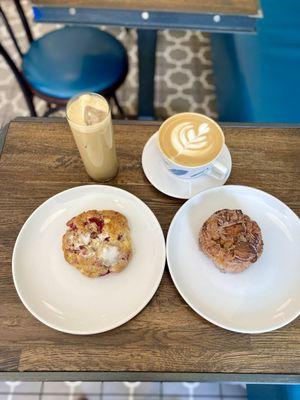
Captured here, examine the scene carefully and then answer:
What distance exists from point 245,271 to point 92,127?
1.43ft

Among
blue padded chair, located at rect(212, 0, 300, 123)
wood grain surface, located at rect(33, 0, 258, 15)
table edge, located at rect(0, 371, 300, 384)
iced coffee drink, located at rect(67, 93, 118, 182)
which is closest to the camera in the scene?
table edge, located at rect(0, 371, 300, 384)

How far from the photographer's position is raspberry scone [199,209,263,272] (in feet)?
2.37

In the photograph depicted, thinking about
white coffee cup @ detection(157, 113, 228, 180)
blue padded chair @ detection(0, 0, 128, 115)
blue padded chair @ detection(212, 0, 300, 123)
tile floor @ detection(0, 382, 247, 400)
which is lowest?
tile floor @ detection(0, 382, 247, 400)

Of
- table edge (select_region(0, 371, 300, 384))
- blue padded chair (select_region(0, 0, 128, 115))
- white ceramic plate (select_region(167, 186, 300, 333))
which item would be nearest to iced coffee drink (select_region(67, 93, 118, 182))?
white ceramic plate (select_region(167, 186, 300, 333))

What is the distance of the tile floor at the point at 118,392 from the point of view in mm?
1333

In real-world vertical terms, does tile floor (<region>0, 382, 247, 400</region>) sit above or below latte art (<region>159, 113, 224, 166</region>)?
below

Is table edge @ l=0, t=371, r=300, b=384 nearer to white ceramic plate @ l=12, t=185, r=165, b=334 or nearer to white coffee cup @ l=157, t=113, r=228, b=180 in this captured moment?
white ceramic plate @ l=12, t=185, r=165, b=334

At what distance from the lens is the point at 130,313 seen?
2.30 ft

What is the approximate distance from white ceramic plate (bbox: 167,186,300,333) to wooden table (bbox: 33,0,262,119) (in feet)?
2.26

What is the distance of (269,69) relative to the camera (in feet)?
4.65

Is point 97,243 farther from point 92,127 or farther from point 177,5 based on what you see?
point 177,5

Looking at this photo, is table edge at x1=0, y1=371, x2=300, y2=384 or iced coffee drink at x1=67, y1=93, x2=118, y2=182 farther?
iced coffee drink at x1=67, y1=93, x2=118, y2=182

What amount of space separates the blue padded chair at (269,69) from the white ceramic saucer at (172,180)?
54 centimetres

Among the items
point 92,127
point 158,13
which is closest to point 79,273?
point 92,127
